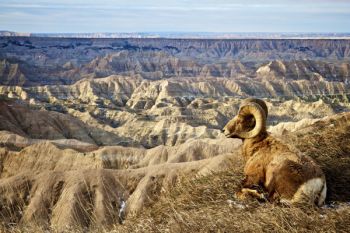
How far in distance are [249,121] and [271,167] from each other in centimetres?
147

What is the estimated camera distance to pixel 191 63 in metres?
170

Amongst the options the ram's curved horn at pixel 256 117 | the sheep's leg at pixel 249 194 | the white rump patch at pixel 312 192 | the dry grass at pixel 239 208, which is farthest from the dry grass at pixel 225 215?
the ram's curved horn at pixel 256 117

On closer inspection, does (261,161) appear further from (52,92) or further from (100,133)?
(52,92)

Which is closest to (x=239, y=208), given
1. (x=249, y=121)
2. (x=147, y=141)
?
(x=249, y=121)

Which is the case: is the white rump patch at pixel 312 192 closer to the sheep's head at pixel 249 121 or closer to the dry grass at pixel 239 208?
the dry grass at pixel 239 208

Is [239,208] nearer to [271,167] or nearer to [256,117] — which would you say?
[271,167]

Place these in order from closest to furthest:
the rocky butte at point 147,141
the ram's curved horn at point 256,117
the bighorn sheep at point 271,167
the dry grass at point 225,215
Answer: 1. the dry grass at point 225,215
2. the bighorn sheep at point 271,167
3. the rocky butte at point 147,141
4. the ram's curved horn at point 256,117

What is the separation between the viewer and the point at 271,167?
7.46 meters

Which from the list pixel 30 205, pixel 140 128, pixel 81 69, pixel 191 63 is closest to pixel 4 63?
pixel 81 69

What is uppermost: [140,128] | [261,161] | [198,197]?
[261,161]

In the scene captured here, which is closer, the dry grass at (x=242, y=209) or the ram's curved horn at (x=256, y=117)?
the dry grass at (x=242, y=209)

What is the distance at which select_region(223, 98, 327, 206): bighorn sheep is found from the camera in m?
6.86

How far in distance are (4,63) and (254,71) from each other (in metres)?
77.6

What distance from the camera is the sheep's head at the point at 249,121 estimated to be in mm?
8289
